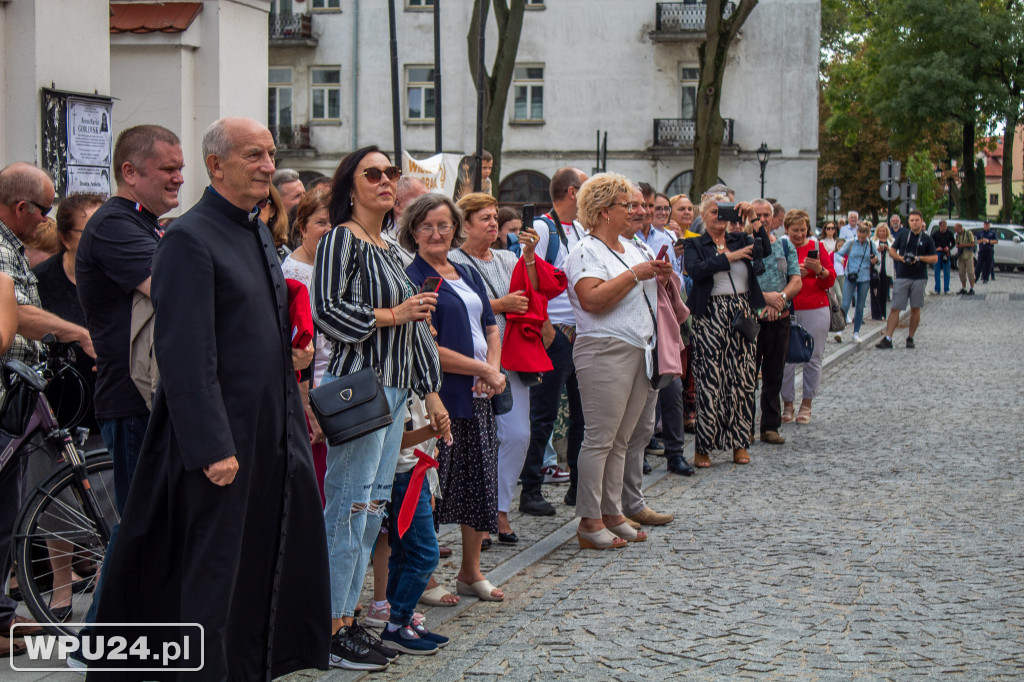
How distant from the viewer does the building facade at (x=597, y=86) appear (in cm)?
4025

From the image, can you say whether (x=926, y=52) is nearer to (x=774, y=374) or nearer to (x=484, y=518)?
(x=774, y=374)

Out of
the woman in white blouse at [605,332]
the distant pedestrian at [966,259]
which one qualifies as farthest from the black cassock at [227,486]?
the distant pedestrian at [966,259]

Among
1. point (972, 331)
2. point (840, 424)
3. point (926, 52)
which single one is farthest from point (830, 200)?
point (840, 424)

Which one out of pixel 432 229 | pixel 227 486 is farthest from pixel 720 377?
pixel 227 486

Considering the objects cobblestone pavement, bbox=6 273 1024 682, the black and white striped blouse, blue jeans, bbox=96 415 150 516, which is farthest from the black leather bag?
cobblestone pavement, bbox=6 273 1024 682

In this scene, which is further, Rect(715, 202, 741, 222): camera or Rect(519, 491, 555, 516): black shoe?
Rect(715, 202, 741, 222): camera

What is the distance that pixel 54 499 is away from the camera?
5250 mm

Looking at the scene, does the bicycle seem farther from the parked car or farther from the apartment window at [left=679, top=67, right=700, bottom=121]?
the parked car

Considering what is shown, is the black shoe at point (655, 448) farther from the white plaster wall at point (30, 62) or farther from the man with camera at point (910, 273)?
the man with camera at point (910, 273)

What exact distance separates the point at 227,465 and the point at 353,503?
1.27m

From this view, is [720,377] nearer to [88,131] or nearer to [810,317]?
[810,317]

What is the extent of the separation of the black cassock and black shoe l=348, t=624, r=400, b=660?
1.00 meters

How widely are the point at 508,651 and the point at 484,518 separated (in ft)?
2.98

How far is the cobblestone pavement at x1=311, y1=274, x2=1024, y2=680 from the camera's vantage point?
16.8ft
